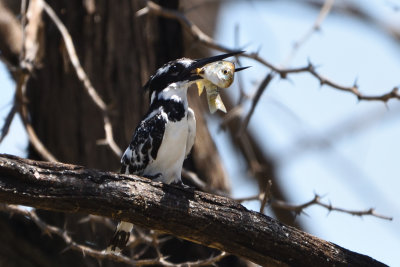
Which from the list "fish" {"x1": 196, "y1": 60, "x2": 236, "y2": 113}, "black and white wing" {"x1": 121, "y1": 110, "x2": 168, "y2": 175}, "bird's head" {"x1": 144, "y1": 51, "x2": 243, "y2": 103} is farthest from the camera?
"bird's head" {"x1": 144, "y1": 51, "x2": 243, "y2": 103}

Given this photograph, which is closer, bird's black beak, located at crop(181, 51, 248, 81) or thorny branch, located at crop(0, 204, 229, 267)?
thorny branch, located at crop(0, 204, 229, 267)

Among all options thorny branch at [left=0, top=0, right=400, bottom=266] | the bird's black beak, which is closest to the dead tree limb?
thorny branch at [left=0, top=0, right=400, bottom=266]

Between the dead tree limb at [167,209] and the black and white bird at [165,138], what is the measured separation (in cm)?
82

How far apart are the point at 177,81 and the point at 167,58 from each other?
65.0 inches

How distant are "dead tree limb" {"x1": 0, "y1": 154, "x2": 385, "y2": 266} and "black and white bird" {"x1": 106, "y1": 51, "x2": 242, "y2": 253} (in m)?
0.82

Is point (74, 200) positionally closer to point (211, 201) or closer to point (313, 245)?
point (211, 201)

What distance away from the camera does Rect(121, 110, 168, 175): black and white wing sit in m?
4.24

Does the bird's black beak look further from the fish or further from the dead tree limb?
the dead tree limb

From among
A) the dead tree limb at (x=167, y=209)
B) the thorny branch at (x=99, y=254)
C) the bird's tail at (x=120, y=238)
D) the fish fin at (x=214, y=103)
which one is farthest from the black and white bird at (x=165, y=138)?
the dead tree limb at (x=167, y=209)

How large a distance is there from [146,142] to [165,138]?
121 millimetres

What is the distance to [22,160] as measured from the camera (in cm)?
309

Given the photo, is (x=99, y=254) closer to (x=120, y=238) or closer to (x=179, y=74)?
(x=120, y=238)

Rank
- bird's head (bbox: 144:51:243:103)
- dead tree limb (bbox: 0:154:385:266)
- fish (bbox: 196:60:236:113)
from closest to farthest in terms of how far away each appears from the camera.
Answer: dead tree limb (bbox: 0:154:385:266) < fish (bbox: 196:60:236:113) < bird's head (bbox: 144:51:243:103)

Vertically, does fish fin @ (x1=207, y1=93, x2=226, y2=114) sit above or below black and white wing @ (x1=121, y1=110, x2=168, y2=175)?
above
